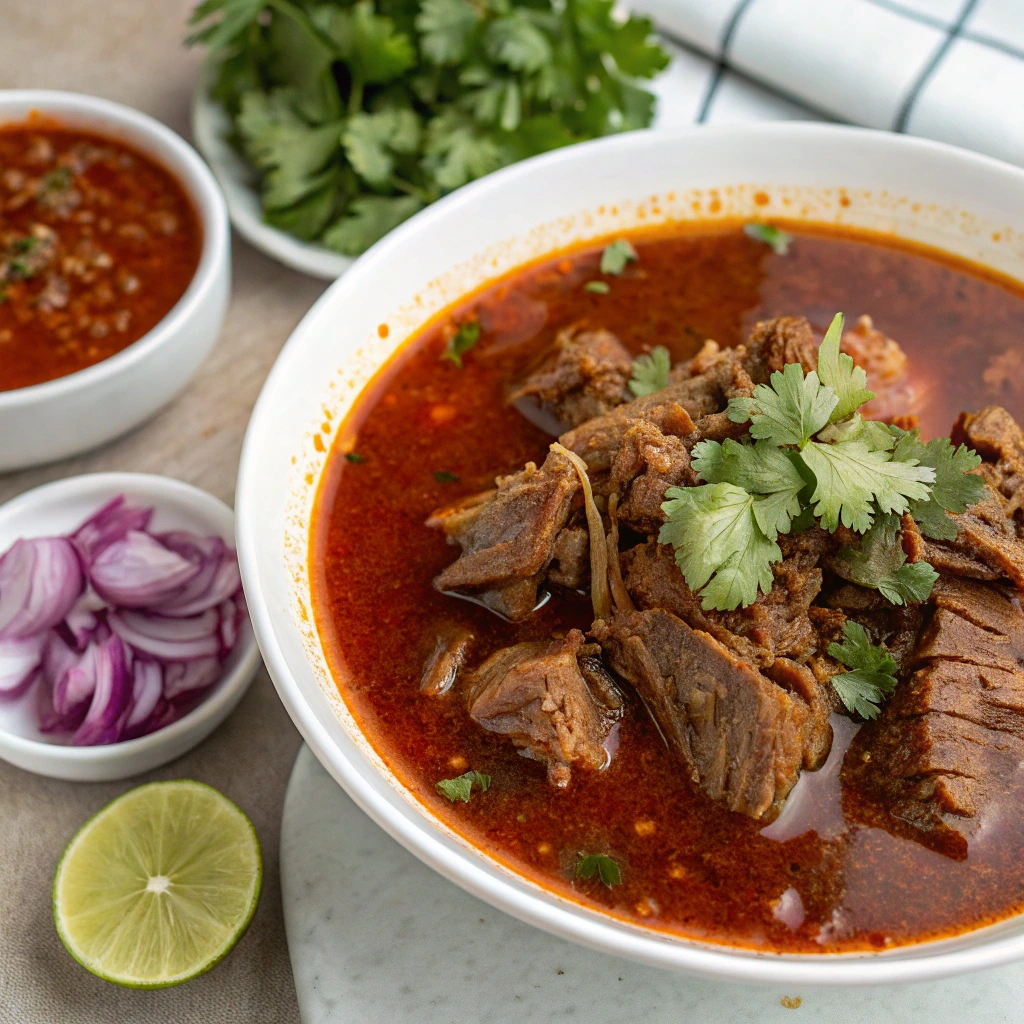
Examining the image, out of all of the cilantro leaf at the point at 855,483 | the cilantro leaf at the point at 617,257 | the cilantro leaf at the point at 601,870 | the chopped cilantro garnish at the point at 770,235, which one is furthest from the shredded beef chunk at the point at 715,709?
the chopped cilantro garnish at the point at 770,235

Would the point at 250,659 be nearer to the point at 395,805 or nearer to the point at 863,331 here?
the point at 395,805

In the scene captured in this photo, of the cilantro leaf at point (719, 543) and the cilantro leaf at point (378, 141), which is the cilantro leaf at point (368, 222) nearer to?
the cilantro leaf at point (378, 141)

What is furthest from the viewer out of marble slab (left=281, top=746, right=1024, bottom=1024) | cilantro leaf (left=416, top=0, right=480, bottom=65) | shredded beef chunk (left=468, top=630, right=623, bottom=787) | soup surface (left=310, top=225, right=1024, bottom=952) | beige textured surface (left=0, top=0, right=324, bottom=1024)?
cilantro leaf (left=416, top=0, right=480, bottom=65)

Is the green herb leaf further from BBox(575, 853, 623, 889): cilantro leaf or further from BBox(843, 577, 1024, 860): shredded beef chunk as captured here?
BBox(575, 853, 623, 889): cilantro leaf

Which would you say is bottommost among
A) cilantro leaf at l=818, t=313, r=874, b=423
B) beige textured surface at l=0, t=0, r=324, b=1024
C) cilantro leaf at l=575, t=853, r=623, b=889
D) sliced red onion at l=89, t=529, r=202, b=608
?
beige textured surface at l=0, t=0, r=324, b=1024

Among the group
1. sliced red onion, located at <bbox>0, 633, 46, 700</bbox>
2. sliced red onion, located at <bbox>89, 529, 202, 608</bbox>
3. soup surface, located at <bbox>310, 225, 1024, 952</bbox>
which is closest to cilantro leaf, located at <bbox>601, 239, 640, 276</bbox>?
soup surface, located at <bbox>310, 225, 1024, 952</bbox>

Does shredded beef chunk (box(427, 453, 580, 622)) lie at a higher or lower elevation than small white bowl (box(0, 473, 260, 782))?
higher

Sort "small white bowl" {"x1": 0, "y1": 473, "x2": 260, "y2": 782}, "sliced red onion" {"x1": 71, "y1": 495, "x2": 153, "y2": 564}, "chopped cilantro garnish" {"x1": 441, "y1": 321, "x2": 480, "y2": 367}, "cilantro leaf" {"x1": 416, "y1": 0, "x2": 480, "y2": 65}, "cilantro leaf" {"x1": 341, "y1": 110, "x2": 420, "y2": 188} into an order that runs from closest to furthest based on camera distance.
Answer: "small white bowl" {"x1": 0, "y1": 473, "x2": 260, "y2": 782}
"sliced red onion" {"x1": 71, "y1": 495, "x2": 153, "y2": 564}
"chopped cilantro garnish" {"x1": 441, "y1": 321, "x2": 480, "y2": 367}
"cilantro leaf" {"x1": 416, "y1": 0, "x2": 480, "y2": 65}
"cilantro leaf" {"x1": 341, "y1": 110, "x2": 420, "y2": 188}
